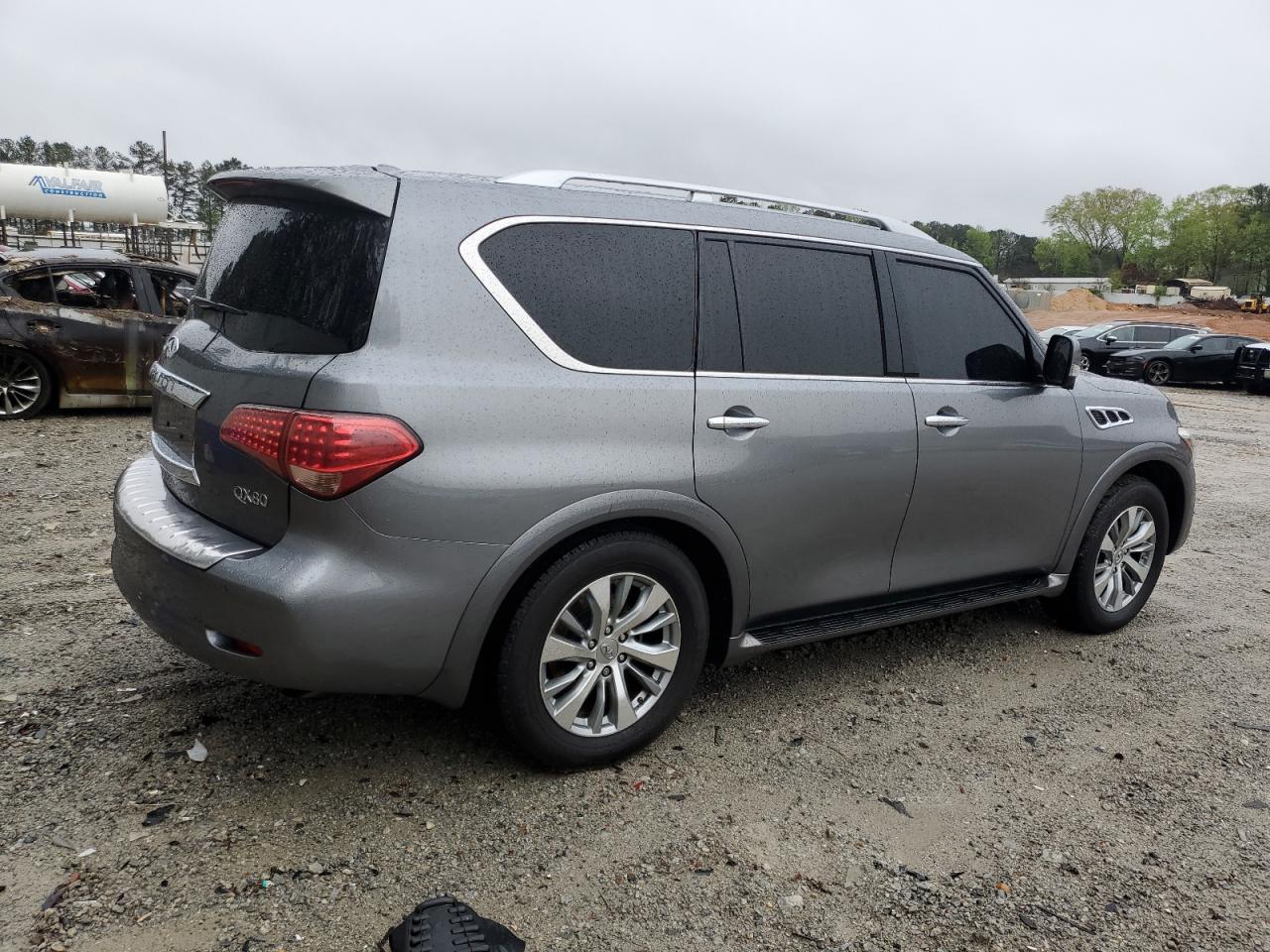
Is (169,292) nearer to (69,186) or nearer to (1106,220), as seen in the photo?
(69,186)

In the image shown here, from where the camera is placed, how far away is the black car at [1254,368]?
21688 millimetres

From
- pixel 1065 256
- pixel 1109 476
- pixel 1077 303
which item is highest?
pixel 1065 256

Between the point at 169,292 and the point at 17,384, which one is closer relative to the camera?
the point at 17,384

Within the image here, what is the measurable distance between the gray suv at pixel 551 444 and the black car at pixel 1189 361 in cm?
2201

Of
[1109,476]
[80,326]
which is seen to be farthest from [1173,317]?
[1109,476]

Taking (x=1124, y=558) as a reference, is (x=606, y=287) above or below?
above

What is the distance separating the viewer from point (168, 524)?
3.08 m

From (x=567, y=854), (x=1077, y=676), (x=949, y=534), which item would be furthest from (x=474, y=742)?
(x=1077, y=676)

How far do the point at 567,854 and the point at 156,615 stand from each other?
1.41 meters

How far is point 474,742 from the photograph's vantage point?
136 inches

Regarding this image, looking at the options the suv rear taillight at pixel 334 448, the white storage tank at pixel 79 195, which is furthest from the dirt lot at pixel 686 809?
the white storage tank at pixel 79 195

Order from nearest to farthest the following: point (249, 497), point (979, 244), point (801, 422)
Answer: point (249, 497) → point (801, 422) → point (979, 244)

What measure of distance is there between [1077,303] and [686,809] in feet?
258

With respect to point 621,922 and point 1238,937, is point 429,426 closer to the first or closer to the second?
point 621,922
